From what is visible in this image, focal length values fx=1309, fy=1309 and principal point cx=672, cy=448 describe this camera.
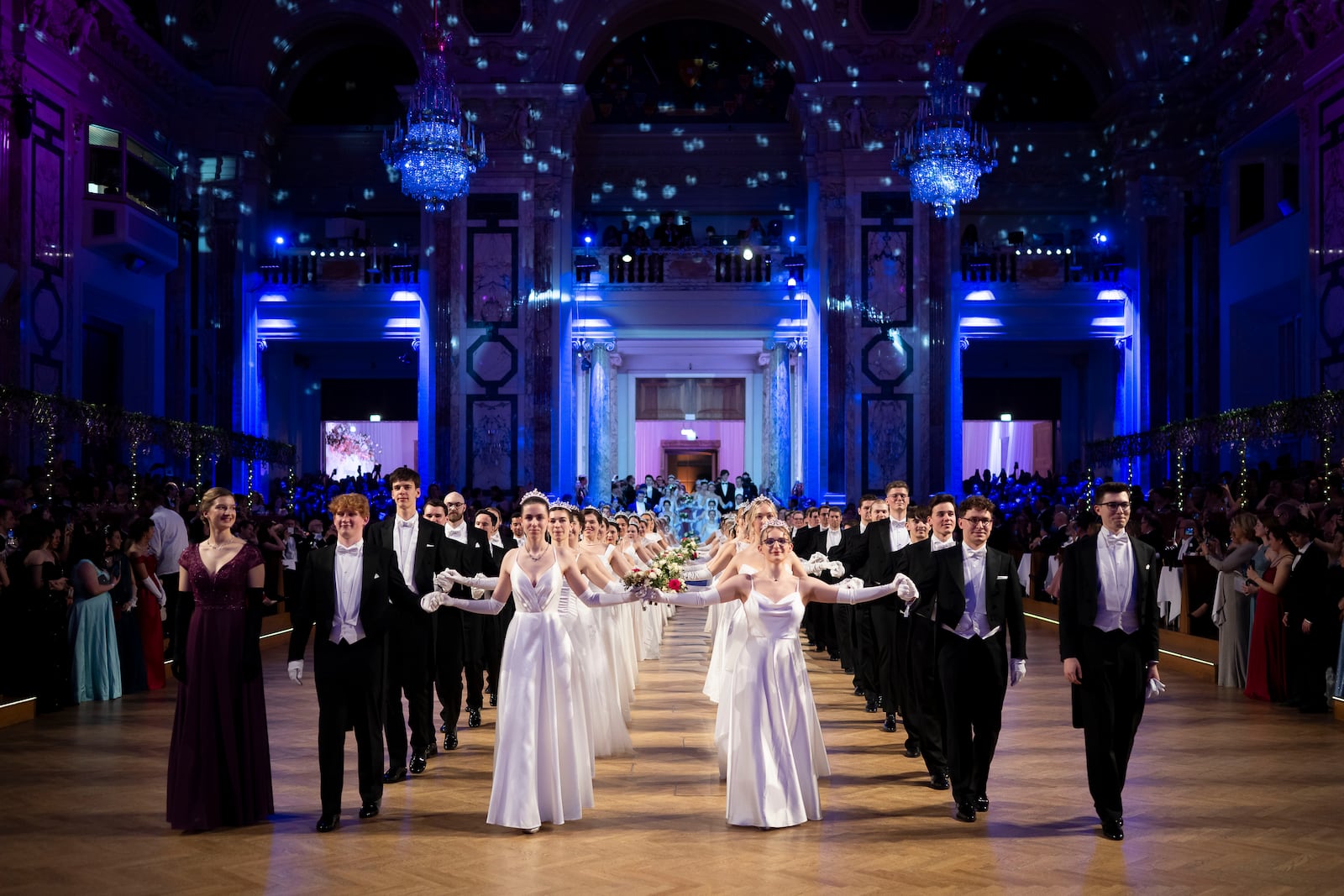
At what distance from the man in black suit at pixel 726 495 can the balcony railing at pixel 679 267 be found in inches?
132

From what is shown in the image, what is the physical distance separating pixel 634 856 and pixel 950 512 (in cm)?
248

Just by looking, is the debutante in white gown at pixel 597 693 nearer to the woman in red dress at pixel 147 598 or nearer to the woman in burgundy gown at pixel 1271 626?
the woman in red dress at pixel 147 598

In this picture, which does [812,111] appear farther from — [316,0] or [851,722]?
[851,722]

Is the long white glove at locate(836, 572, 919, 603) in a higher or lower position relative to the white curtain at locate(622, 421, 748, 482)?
lower

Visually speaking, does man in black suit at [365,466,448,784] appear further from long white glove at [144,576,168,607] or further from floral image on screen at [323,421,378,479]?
floral image on screen at [323,421,378,479]

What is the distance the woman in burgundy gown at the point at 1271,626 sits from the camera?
9.41 m

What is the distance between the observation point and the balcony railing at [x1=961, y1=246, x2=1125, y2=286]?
22266mm

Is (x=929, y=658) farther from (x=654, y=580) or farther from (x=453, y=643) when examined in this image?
(x=453, y=643)

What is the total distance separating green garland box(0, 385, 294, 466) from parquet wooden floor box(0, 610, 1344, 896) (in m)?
6.03

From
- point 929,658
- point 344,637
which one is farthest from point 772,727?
point 344,637

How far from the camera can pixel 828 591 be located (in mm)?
6137

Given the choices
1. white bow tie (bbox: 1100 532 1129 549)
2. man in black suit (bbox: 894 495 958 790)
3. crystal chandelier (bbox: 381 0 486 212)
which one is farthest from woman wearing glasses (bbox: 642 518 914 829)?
crystal chandelier (bbox: 381 0 486 212)

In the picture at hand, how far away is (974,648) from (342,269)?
60.5ft

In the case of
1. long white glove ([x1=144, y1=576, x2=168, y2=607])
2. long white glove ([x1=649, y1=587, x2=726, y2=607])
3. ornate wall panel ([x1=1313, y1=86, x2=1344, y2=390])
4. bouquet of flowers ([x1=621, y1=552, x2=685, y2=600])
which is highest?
ornate wall panel ([x1=1313, y1=86, x2=1344, y2=390])
